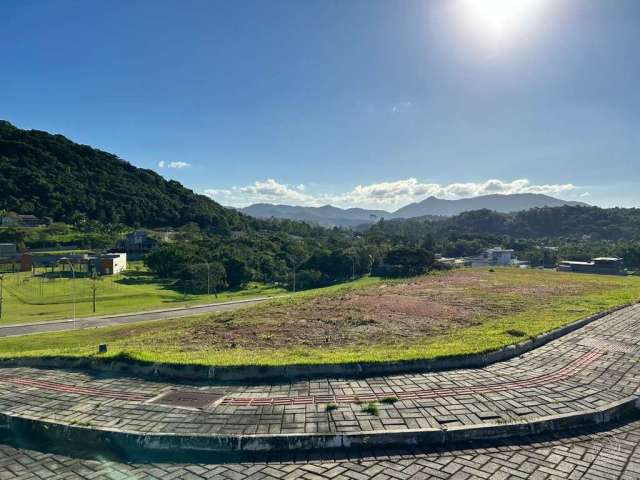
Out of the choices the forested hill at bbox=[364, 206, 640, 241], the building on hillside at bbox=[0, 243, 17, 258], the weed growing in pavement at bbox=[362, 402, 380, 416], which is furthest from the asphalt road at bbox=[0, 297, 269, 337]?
the forested hill at bbox=[364, 206, 640, 241]

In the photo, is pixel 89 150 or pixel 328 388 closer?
pixel 328 388

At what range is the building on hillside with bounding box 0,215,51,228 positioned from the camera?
7056 cm

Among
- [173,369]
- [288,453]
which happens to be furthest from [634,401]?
[173,369]

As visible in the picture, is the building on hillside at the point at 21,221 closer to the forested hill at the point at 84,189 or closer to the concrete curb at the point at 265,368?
the forested hill at the point at 84,189

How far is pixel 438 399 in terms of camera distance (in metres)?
6.77

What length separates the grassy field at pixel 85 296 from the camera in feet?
100

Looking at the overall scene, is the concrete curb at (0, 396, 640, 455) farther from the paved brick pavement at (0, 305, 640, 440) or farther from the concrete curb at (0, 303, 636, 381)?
the concrete curb at (0, 303, 636, 381)

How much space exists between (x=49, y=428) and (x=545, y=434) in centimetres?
751

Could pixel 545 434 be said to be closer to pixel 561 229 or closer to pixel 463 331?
pixel 463 331

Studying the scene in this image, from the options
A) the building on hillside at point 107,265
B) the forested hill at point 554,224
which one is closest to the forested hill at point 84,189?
the building on hillside at point 107,265

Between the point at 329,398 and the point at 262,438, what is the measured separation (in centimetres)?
162

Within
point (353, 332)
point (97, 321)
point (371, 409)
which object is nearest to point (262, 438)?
point (371, 409)

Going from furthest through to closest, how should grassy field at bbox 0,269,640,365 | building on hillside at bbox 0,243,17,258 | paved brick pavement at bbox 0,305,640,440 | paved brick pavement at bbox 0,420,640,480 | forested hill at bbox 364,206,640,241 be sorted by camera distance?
forested hill at bbox 364,206,640,241 → building on hillside at bbox 0,243,17,258 → grassy field at bbox 0,269,640,365 → paved brick pavement at bbox 0,305,640,440 → paved brick pavement at bbox 0,420,640,480

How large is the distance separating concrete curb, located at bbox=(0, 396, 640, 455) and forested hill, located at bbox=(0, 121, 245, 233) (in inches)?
3479
